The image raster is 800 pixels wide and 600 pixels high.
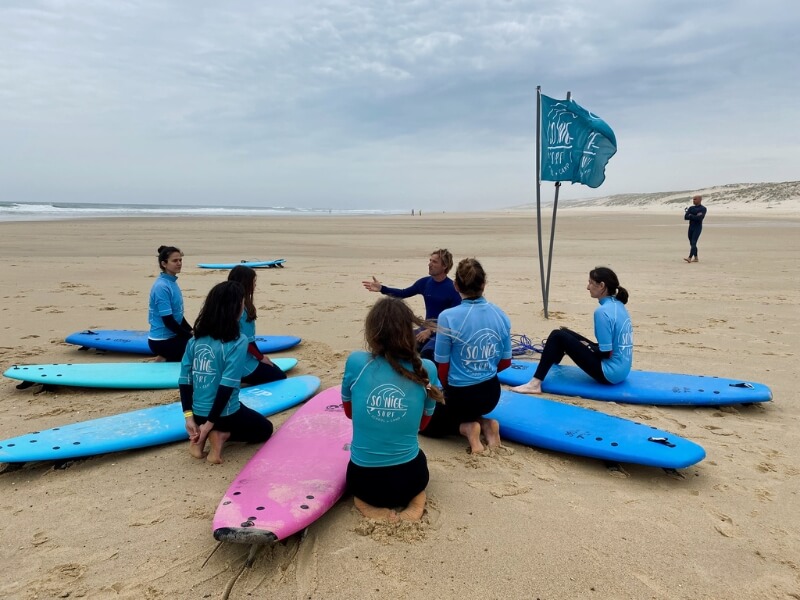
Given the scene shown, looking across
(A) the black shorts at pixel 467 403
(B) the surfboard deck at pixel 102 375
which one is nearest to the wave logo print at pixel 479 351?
(A) the black shorts at pixel 467 403

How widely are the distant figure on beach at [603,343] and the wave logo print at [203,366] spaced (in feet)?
8.34

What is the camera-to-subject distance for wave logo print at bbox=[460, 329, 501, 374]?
3543 millimetres

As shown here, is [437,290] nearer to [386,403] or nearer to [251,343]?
[251,343]

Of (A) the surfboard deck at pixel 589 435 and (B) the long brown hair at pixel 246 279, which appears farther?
(B) the long brown hair at pixel 246 279

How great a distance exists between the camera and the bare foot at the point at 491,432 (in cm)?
361

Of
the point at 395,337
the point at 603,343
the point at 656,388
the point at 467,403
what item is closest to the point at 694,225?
the point at 656,388

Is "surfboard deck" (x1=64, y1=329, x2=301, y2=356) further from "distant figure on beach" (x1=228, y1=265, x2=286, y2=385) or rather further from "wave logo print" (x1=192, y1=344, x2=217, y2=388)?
"wave logo print" (x1=192, y1=344, x2=217, y2=388)

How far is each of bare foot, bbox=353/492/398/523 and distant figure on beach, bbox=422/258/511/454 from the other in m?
0.96

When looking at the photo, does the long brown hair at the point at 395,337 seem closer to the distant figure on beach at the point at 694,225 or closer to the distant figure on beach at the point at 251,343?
the distant figure on beach at the point at 251,343

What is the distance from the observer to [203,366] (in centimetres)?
332

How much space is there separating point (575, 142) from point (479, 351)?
414cm

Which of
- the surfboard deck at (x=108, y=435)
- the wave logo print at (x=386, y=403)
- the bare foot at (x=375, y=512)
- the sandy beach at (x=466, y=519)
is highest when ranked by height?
the wave logo print at (x=386, y=403)

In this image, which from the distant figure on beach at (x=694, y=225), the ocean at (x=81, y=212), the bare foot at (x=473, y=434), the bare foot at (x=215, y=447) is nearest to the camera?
the bare foot at (x=215, y=447)

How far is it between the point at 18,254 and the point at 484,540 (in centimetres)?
1460
